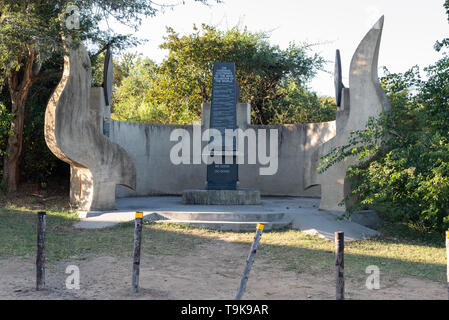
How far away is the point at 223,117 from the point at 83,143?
4.03 metres

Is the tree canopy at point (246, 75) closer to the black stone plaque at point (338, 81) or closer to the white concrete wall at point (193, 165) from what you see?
the white concrete wall at point (193, 165)

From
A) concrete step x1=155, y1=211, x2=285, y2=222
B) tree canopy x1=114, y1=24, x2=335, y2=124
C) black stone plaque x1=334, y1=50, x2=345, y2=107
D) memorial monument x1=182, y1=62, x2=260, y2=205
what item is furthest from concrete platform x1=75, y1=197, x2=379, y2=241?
tree canopy x1=114, y1=24, x2=335, y2=124

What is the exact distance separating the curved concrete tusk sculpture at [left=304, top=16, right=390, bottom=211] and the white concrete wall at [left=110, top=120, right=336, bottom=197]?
10.8 feet

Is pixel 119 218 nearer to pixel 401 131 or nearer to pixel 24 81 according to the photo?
pixel 24 81

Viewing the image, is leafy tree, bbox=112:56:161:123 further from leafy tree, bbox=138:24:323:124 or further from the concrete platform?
the concrete platform

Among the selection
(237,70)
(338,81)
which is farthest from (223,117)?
(237,70)

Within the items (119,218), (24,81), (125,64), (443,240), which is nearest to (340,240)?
(443,240)

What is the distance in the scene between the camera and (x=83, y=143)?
35.8ft

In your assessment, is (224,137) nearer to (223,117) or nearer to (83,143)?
(223,117)

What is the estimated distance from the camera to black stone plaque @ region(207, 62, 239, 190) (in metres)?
13.0

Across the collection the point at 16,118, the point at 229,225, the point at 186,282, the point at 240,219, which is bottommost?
the point at 186,282

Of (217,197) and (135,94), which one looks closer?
(217,197)

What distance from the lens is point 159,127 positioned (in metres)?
15.6

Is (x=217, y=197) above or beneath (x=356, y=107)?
beneath
